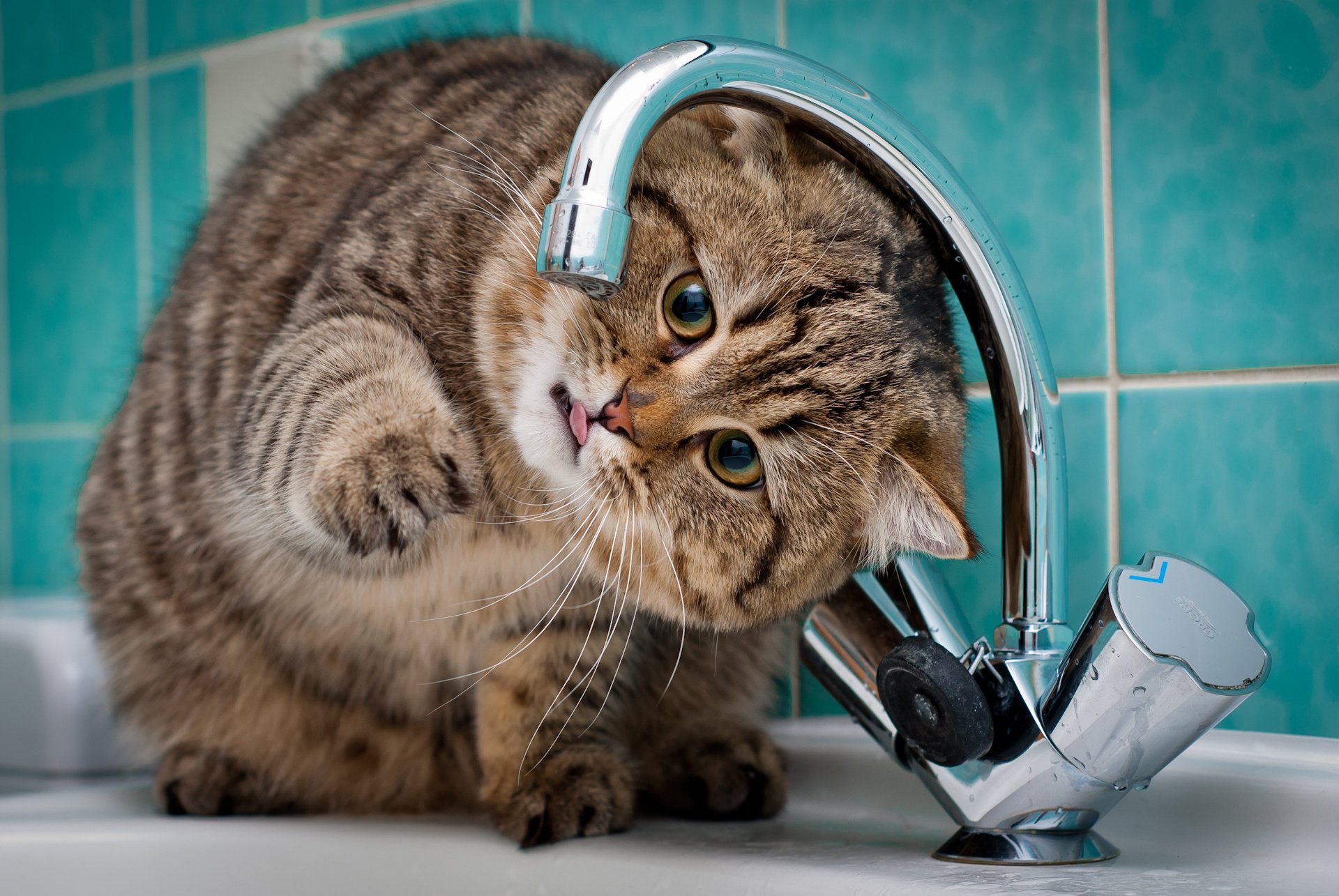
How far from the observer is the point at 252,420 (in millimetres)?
896

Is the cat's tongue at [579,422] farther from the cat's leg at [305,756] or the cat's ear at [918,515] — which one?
the cat's leg at [305,756]

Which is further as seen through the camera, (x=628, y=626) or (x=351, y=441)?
(x=628, y=626)

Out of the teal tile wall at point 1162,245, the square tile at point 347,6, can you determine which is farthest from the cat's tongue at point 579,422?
the square tile at point 347,6

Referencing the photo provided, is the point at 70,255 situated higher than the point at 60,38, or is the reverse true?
the point at 60,38

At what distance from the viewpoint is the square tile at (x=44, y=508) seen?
1674 millimetres

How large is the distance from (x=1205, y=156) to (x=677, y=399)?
49cm

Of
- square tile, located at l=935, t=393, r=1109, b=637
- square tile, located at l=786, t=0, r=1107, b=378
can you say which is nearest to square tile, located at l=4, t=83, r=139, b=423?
square tile, located at l=786, t=0, r=1107, b=378

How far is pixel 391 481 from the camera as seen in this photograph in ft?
2.43

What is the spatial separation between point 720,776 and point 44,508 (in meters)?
1.18

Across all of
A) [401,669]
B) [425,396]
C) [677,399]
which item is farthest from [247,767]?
[677,399]

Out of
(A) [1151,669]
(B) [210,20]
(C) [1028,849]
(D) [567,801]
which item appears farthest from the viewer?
(B) [210,20]

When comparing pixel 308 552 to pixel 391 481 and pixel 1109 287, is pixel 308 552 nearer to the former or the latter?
pixel 391 481

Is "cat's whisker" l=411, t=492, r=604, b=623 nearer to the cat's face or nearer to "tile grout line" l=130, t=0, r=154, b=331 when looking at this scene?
the cat's face

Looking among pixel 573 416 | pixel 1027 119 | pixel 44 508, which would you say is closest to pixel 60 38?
pixel 44 508
